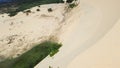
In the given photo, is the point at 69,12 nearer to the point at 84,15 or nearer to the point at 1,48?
the point at 84,15

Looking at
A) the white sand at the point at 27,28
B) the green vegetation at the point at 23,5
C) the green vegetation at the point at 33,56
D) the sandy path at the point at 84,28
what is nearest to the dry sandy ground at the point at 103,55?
the sandy path at the point at 84,28

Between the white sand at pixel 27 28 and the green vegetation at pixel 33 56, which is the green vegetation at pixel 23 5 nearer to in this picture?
the white sand at pixel 27 28

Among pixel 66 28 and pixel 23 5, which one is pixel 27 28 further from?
pixel 23 5

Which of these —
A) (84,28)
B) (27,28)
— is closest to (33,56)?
(27,28)

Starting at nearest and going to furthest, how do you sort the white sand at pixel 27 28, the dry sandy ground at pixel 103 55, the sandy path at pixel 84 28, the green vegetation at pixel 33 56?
the dry sandy ground at pixel 103 55, the sandy path at pixel 84 28, the green vegetation at pixel 33 56, the white sand at pixel 27 28

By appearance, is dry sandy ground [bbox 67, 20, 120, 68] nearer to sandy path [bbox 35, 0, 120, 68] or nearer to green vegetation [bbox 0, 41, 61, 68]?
sandy path [bbox 35, 0, 120, 68]

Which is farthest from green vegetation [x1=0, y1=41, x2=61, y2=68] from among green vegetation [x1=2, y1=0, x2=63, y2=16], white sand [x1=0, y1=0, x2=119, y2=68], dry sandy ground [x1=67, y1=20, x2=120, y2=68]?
green vegetation [x1=2, y1=0, x2=63, y2=16]

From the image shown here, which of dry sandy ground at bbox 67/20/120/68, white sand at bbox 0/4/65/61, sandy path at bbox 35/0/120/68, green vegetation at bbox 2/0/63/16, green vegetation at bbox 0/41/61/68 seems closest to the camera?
dry sandy ground at bbox 67/20/120/68
